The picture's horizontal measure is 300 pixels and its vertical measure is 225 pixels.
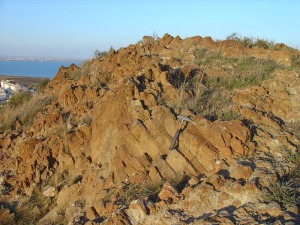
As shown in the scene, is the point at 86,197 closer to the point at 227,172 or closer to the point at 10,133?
the point at 227,172

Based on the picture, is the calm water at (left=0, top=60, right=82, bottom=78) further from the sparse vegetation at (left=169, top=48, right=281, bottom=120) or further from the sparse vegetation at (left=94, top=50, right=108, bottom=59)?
the sparse vegetation at (left=169, top=48, right=281, bottom=120)

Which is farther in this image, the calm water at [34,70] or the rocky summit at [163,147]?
the calm water at [34,70]

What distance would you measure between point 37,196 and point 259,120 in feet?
15.4

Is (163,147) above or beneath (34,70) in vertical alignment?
above

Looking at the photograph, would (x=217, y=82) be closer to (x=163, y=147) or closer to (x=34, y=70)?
(x=163, y=147)

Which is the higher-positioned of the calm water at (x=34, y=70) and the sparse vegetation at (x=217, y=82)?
the sparse vegetation at (x=217, y=82)

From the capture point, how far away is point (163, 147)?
21.1 ft

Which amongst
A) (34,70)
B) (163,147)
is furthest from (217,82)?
(34,70)

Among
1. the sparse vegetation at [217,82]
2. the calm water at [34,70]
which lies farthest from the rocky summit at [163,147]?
the calm water at [34,70]

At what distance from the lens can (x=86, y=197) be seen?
633 cm

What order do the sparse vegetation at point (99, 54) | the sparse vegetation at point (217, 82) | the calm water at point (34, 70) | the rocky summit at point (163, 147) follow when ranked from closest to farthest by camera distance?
the rocky summit at point (163, 147)
the sparse vegetation at point (217, 82)
the sparse vegetation at point (99, 54)
the calm water at point (34, 70)

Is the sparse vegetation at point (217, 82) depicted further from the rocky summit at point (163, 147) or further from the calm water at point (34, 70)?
the calm water at point (34, 70)

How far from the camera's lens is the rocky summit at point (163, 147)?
16.1 feet

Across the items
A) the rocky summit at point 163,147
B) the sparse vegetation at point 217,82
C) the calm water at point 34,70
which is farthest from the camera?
the calm water at point 34,70
